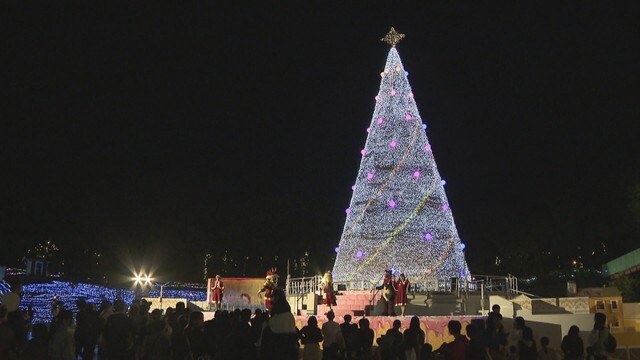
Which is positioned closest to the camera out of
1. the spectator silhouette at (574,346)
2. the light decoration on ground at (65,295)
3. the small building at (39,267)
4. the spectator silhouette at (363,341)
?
the spectator silhouette at (574,346)

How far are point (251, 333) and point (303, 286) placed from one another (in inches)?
598

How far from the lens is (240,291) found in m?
26.2

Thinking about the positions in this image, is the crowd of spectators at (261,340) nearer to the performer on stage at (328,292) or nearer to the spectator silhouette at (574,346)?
the spectator silhouette at (574,346)

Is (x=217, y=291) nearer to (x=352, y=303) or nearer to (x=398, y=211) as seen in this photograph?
(x=352, y=303)

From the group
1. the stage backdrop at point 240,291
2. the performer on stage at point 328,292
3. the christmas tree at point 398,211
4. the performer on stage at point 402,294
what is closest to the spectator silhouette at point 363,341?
the performer on stage at point 402,294

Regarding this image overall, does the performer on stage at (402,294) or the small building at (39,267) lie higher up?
the small building at (39,267)

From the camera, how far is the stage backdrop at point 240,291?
85.5 ft

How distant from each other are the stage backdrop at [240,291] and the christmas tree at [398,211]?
11.7 feet

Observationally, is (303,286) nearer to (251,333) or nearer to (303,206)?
(251,333)

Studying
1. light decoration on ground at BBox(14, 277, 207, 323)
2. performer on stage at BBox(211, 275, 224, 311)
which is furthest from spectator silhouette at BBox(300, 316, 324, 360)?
light decoration on ground at BBox(14, 277, 207, 323)

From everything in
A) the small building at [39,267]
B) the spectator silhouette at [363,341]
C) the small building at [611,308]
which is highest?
the small building at [39,267]

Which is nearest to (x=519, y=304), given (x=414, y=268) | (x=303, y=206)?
(x=414, y=268)

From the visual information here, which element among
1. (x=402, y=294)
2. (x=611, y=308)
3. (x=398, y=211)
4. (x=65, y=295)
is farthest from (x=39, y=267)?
(x=611, y=308)

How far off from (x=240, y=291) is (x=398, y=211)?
298 inches
